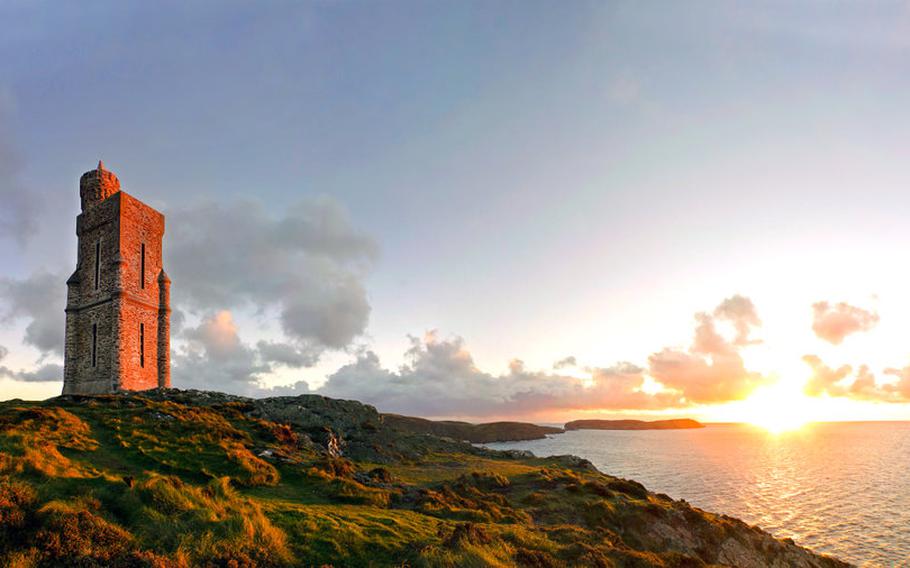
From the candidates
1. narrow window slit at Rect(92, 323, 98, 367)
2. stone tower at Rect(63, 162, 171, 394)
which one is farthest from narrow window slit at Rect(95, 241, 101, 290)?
narrow window slit at Rect(92, 323, 98, 367)

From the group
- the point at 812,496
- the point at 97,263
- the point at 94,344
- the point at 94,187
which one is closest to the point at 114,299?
the point at 94,344

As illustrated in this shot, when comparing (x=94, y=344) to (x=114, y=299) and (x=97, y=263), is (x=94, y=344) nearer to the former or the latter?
(x=114, y=299)

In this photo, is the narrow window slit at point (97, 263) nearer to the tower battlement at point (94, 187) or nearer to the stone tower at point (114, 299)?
the stone tower at point (114, 299)

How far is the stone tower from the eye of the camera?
40.4 metres

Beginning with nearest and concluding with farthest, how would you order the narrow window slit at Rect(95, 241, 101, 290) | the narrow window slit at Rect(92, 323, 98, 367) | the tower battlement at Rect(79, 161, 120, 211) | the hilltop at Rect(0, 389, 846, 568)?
the hilltop at Rect(0, 389, 846, 568)
the narrow window slit at Rect(92, 323, 98, 367)
the narrow window slit at Rect(95, 241, 101, 290)
the tower battlement at Rect(79, 161, 120, 211)

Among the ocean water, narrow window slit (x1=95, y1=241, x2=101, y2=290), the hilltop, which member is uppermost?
narrow window slit (x1=95, y1=241, x2=101, y2=290)

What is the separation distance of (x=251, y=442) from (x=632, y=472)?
7245 cm

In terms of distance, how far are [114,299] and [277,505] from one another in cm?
3298

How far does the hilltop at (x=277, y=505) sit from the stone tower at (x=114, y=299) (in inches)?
139

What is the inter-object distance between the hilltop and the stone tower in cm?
352

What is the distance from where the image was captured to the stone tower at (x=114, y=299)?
40.4 m

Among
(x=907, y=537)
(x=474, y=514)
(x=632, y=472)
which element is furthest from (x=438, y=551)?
(x=632, y=472)

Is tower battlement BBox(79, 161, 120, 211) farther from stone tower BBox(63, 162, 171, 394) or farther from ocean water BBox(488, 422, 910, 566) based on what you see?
ocean water BBox(488, 422, 910, 566)

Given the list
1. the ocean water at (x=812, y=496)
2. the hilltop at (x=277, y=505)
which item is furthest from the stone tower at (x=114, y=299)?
the ocean water at (x=812, y=496)
